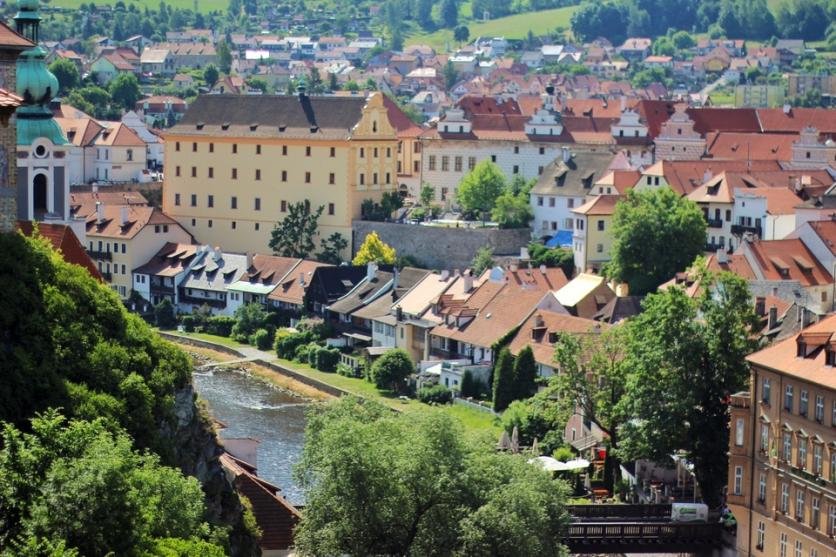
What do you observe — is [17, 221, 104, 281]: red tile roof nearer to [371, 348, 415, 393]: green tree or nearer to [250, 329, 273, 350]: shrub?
[371, 348, 415, 393]: green tree

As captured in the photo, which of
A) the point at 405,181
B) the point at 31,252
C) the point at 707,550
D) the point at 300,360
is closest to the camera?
the point at 31,252

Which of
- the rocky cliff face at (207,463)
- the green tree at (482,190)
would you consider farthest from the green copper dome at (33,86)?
the green tree at (482,190)

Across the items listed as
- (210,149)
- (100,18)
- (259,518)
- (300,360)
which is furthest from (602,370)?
(100,18)

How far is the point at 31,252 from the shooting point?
98.8ft

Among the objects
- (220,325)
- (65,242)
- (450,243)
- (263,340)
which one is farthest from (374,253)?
(65,242)

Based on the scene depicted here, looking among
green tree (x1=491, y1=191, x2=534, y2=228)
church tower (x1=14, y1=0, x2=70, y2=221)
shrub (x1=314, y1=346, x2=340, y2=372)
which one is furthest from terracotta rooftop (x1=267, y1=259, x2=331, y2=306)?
church tower (x1=14, y1=0, x2=70, y2=221)

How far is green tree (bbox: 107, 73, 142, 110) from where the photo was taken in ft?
406

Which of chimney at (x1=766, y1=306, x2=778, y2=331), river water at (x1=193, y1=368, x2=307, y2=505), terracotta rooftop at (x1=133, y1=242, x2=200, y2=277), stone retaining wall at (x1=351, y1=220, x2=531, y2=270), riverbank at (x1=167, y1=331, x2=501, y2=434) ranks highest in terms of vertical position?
chimney at (x1=766, y1=306, x2=778, y2=331)

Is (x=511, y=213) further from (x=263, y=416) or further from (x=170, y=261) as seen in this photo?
(x=263, y=416)

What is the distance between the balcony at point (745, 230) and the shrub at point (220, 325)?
16.3 metres

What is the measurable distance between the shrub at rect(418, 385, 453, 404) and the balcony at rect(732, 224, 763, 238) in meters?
14.3

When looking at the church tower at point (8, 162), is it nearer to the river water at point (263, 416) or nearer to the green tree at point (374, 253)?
the river water at point (263, 416)

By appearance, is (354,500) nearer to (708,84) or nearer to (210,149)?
(210,149)

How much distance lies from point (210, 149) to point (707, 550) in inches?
1839
